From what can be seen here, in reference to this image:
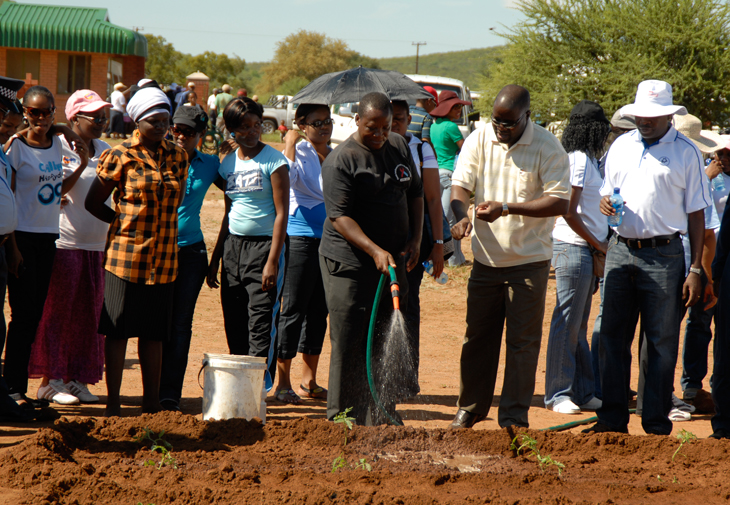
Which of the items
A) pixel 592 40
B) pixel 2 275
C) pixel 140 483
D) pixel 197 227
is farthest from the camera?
pixel 592 40

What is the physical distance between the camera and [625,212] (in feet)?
15.1

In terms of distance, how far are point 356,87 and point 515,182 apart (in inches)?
79.4

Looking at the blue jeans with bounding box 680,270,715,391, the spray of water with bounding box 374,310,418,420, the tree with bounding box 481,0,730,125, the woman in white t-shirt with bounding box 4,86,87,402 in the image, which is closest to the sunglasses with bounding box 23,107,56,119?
the woman in white t-shirt with bounding box 4,86,87,402

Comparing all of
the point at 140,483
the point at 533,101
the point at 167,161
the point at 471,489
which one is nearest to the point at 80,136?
the point at 167,161

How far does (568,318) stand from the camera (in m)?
5.60

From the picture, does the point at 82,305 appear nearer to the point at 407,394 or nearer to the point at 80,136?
the point at 80,136

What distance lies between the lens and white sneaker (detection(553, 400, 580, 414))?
5586 mm

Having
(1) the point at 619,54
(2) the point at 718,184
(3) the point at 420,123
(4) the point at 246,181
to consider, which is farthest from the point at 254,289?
(1) the point at 619,54

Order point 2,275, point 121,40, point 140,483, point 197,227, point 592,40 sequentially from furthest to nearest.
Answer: point 121,40
point 592,40
point 197,227
point 2,275
point 140,483

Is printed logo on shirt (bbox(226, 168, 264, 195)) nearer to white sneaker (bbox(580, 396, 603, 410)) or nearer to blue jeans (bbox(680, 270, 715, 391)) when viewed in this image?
white sneaker (bbox(580, 396, 603, 410))

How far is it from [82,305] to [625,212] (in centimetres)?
382

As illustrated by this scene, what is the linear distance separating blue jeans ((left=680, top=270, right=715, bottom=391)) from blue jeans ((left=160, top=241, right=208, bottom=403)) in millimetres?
4034

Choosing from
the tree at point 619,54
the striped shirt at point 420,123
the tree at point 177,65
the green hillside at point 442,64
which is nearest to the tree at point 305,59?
the tree at point 177,65

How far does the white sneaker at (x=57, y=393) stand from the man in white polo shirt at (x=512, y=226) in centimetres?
287
